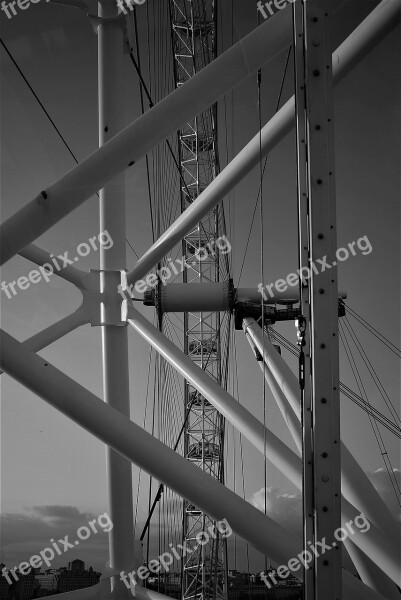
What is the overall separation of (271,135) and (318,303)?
1.74 meters

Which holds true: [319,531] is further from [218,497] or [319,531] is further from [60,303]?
[60,303]

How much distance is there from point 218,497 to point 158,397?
6950mm

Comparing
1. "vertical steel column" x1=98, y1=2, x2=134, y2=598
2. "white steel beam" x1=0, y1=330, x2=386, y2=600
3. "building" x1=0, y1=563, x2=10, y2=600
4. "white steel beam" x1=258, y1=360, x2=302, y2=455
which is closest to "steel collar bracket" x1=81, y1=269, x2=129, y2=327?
"vertical steel column" x1=98, y1=2, x2=134, y2=598

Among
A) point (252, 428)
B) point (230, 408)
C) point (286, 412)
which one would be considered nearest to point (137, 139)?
point (230, 408)

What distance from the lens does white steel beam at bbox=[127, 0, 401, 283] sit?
12.6 ft

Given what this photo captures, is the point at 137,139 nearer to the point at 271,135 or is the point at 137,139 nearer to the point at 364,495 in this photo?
the point at 271,135

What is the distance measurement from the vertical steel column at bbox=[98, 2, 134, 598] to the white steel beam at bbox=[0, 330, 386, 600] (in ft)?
6.40

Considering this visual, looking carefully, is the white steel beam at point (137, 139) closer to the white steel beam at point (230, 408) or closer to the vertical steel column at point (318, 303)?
the vertical steel column at point (318, 303)

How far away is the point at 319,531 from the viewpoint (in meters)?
3.07

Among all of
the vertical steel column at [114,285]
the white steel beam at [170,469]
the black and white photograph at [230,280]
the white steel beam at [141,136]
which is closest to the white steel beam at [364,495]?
the black and white photograph at [230,280]

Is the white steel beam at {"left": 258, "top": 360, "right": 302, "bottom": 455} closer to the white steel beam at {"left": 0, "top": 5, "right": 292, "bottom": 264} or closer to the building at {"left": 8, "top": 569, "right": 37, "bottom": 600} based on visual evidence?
the white steel beam at {"left": 0, "top": 5, "right": 292, "bottom": 264}

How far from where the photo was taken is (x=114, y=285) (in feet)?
18.5

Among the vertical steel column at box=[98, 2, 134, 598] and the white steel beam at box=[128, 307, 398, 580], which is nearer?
the white steel beam at box=[128, 307, 398, 580]

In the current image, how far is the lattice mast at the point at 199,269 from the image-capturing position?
→ 1575 cm
